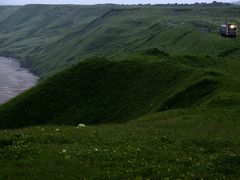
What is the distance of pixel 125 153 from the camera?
26.4 m

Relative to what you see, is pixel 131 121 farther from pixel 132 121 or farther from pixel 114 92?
pixel 114 92

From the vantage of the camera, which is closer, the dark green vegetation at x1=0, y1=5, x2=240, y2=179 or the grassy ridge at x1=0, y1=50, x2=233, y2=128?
the dark green vegetation at x1=0, y1=5, x2=240, y2=179

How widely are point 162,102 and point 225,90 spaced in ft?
26.4

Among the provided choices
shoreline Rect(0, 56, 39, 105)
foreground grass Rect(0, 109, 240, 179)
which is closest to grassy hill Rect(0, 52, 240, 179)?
foreground grass Rect(0, 109, 240, 179)

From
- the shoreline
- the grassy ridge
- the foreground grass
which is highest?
the foreground grass

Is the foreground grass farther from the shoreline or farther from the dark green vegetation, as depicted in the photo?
the shoreline

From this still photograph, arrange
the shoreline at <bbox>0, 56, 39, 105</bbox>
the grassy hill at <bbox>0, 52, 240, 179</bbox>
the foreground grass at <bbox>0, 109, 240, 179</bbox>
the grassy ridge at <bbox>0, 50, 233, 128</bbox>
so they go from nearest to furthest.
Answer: the foreground grass at <bbox>0, 109, 240, 179</bbox> < the grassy hill at <bbox>0, 52, 240, 179</bbox> < the grassy ridge at <bbox>0, 50, 233, 128</bbox> < the shoreline at <bbox>0, 56, 39, 105</bbox>

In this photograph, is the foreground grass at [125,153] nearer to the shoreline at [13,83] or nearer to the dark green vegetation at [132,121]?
the dark green vegetation at [132,121]

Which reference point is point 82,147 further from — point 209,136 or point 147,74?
point 147,74

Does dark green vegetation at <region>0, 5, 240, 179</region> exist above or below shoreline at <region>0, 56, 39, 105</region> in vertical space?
above

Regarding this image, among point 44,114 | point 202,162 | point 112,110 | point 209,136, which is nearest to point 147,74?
point 112,110

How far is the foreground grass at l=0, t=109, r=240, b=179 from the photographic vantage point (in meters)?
22.7

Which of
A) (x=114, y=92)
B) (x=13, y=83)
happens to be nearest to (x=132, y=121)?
(x=114, y=92)

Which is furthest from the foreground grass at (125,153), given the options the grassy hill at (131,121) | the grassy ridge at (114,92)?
the grassy ridge at (114,92)
